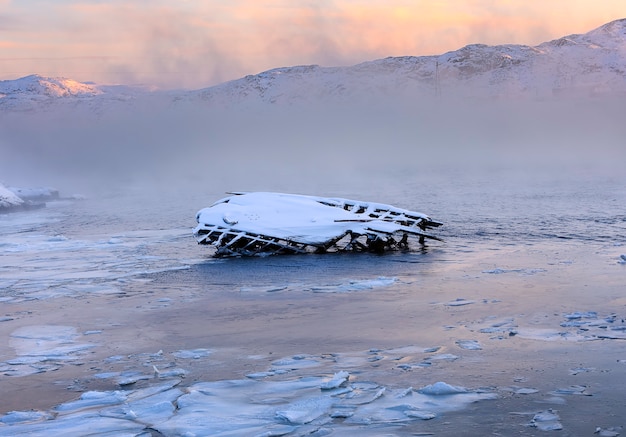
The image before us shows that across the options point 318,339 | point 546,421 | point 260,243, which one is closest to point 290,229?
point 260,243

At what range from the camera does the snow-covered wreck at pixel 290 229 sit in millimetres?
27375

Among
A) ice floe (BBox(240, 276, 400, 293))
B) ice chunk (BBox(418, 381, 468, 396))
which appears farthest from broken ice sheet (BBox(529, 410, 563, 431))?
ice floe (BBox(240, 276, 400, 293))

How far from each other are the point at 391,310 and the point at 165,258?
1146 centimetres

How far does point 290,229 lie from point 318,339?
12.2 m

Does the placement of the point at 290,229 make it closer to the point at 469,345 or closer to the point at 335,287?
the point at 335,287

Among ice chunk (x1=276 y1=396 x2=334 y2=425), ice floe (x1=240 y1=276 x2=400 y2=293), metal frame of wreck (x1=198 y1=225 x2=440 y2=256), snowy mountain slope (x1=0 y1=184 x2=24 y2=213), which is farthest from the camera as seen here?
snowy mountain slope (x1=0 y1=184 x2=24 y2=213)

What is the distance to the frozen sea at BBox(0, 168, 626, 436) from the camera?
36.1 ft

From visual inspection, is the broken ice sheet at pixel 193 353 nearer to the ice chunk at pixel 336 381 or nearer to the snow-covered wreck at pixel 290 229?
the ice chunk at pixel 336 381

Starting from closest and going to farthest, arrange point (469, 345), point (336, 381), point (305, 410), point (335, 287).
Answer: point (305, 410)
point (336, 381)
point (469, 345)
point (335, 287)

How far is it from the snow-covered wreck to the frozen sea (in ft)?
2.82

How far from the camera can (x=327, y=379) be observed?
498 inches

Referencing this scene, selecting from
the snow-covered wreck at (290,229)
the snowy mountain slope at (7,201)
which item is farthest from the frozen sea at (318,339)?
the snowy mountain slope at (7,201)

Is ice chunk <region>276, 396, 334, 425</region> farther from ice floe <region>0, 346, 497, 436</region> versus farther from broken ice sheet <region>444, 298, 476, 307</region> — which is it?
broken ice sheet <region>444, 298, 476, 307</region>

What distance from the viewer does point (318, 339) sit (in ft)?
51.1
